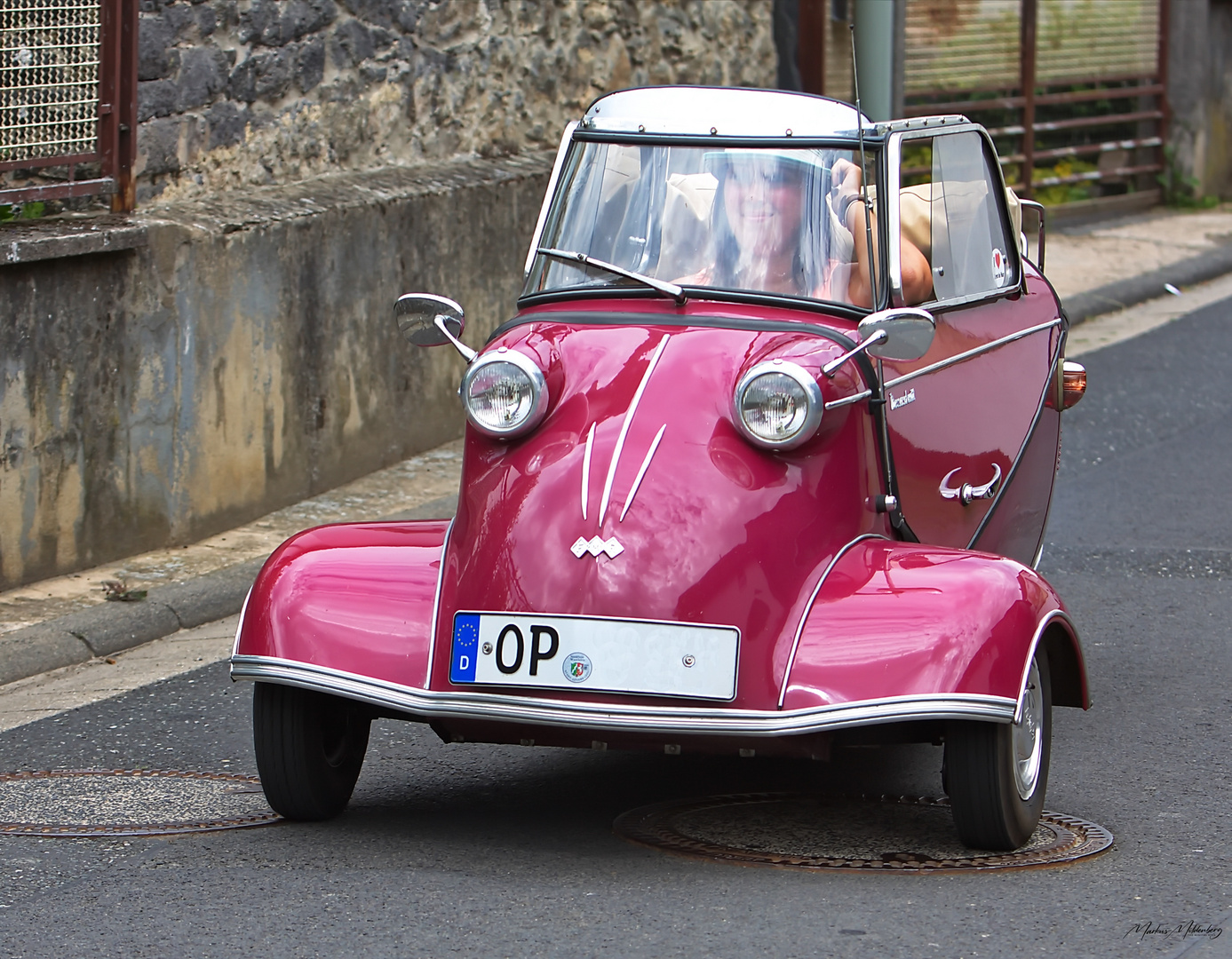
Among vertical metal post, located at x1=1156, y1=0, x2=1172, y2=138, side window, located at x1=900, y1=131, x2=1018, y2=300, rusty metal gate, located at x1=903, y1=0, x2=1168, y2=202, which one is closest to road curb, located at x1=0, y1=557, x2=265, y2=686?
side window, located at x1=900, y1=131, x2=1018, y2=300

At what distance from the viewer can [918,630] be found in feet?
14.9

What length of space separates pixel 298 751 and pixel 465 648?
554 mm

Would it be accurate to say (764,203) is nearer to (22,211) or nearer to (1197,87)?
(22,211)

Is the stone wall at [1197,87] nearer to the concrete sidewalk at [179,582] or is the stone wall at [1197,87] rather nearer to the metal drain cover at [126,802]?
the concrete sidewalk at [179,582]

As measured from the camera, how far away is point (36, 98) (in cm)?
778

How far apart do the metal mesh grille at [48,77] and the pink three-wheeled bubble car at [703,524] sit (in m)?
2.87

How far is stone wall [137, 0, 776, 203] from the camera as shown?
334 inches

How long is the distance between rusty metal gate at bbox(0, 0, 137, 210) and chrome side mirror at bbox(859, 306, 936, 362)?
3896mm

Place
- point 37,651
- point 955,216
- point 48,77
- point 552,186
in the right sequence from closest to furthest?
1. point 552,186
2. point 955,216
3. point 37,651
4. point 48,77

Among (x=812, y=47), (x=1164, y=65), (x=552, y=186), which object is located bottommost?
(x=552, y=186)

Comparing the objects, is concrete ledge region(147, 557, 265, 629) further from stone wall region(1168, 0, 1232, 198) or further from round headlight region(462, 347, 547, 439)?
stone wall region(1168, 0, 1232, 198)

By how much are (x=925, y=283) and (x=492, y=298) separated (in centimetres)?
497

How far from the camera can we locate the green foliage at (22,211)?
7.73 metres

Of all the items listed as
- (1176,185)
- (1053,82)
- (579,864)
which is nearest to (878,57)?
(579,864)
